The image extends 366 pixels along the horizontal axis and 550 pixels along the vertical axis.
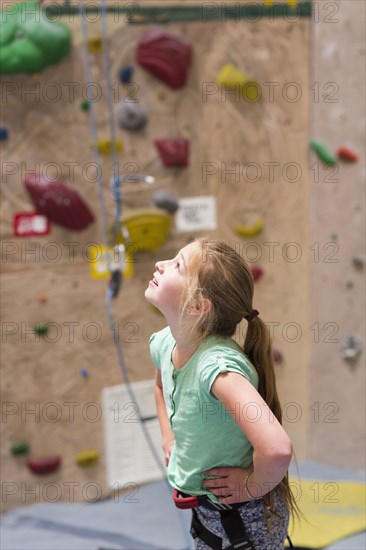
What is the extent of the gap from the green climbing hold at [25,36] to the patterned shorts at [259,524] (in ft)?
4.30

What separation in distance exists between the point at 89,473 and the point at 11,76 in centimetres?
125

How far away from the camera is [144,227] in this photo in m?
2.25

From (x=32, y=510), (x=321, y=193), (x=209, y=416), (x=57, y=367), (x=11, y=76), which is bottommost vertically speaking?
(x=32, y=510)

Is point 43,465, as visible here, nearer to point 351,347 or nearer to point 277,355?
point 277,355

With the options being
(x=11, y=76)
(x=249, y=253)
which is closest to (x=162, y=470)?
(x=249, y=253)

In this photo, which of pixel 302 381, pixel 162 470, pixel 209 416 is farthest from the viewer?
pixel 302 381

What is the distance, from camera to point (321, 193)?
96.1 inches

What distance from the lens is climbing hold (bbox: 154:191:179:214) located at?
7.47 ft

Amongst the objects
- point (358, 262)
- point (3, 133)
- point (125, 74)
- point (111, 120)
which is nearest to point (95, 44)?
point (125, 74)

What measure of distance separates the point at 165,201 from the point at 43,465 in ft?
2.95

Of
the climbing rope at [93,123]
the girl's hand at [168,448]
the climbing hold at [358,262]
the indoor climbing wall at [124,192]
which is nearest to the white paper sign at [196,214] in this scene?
the indoor climbing wall at [124,192]

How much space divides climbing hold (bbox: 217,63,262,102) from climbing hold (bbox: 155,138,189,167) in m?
0.23

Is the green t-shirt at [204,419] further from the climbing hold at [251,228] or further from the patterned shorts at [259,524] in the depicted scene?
the climbing hold at [251,228]

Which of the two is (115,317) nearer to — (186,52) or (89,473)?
(89,473)
